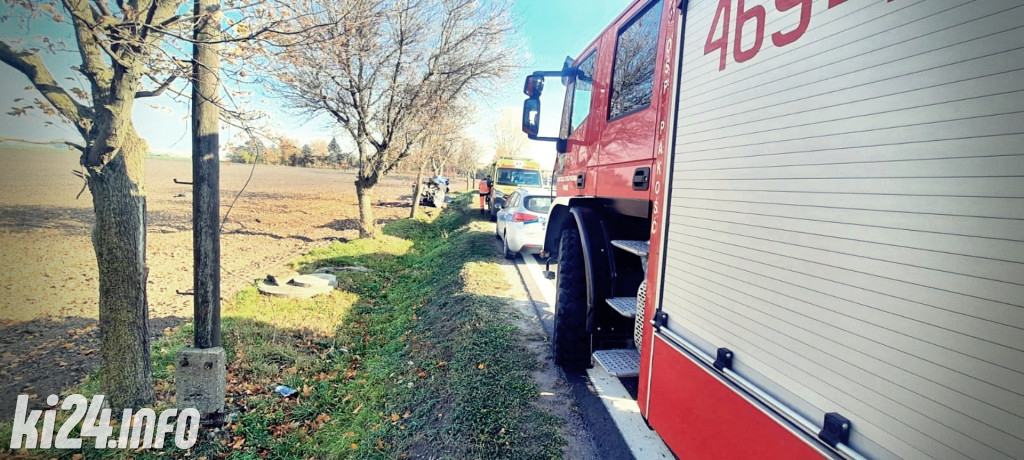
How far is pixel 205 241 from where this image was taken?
3.56 meters

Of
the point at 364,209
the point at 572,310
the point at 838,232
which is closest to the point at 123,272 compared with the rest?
the point at 572,310

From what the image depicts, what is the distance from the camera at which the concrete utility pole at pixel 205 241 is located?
11.1 feet

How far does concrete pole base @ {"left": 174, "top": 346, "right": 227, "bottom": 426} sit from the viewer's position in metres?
3.53

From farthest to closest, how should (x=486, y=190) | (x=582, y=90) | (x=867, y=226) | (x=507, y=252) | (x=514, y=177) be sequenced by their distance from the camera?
(x=486, y=190) → (x=514, y=177) → (x=507, y=252) → (x=582, y=90) → (x=867, y=226)

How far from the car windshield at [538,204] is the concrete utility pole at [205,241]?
6.06m

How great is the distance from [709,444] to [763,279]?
2.43 ft

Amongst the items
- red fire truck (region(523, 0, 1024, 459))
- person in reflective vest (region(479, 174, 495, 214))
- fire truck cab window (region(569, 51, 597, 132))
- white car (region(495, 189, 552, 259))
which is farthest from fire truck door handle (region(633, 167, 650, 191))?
person in reflective vest (region(479, 174, 495, 214))

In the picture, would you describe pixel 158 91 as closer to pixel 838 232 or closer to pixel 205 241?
pixel 205 241

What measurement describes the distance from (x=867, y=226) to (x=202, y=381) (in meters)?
4.55

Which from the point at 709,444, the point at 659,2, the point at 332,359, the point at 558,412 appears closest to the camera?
the point at 709,444

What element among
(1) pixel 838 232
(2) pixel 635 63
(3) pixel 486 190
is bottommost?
(1) pixel 838 232

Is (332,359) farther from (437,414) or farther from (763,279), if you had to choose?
(763,279)

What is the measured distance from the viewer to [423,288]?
7.73 meters

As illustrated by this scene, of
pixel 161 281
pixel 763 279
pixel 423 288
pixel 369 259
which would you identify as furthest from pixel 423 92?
pixel 763 279
